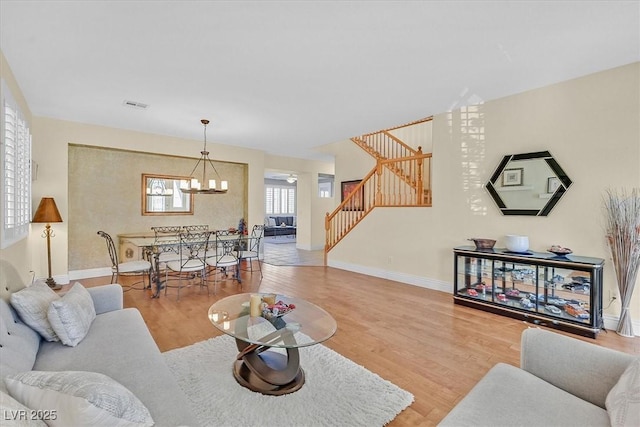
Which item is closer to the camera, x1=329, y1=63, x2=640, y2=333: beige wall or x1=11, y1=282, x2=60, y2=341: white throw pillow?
x1=11, y1=282, x2=60, y2=341: white throw pillow

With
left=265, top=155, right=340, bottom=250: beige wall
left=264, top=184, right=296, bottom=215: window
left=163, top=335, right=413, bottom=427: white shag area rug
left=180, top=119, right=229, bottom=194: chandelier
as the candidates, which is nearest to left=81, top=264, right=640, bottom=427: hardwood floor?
left=163, top=335, right=413, bottom=427: white shag area rug

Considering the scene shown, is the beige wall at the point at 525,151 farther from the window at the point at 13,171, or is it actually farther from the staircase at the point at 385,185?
the window at the point at 13,171

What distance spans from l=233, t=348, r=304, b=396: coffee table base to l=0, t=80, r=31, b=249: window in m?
2.44

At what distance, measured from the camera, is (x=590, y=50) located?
2.78m

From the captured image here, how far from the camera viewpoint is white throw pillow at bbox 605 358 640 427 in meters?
1.08

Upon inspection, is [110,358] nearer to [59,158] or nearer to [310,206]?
[59,158]

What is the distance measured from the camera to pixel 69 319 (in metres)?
1.85

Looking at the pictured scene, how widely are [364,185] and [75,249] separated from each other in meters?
5.58

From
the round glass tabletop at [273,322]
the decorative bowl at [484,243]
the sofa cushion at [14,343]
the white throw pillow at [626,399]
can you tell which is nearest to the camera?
the white throw pillow at [626,399]

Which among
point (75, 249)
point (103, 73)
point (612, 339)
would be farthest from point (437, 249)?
point (75, 249)

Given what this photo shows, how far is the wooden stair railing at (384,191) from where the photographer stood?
5520 mm

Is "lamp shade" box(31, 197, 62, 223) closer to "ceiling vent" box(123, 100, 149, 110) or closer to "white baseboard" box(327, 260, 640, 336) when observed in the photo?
"ceiling vent" box(123, 100, 149, 110)

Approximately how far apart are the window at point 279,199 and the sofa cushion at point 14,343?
37.6 feet

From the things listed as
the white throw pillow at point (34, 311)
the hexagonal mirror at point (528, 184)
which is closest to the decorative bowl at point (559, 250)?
the hexagonal mirror at point (528, 184)
